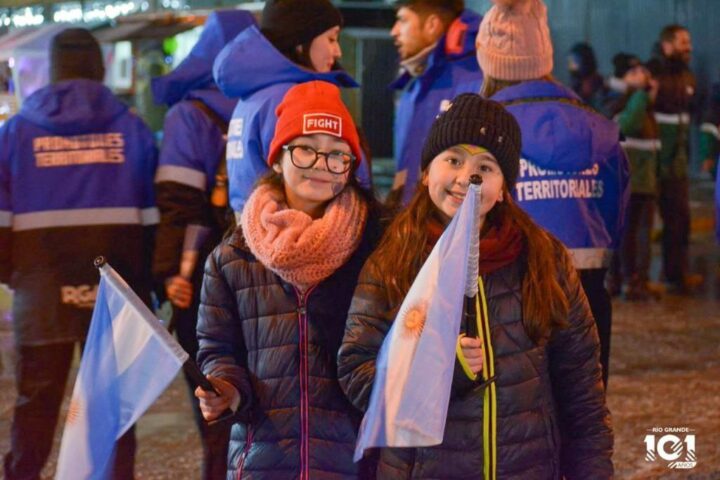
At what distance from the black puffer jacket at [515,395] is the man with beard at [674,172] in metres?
7.63

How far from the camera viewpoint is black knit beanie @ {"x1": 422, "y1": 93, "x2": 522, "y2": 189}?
10.6 feet

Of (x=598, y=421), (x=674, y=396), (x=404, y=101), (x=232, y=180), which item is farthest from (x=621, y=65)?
(x=598, y=421)


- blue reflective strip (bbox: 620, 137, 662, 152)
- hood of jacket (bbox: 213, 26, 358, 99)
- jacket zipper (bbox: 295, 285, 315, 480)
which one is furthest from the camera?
blue reflective strip (bbox: 620, 137, 662, 152)

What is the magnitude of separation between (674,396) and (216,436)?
10.6ft

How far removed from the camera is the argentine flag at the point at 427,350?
290 centimetres

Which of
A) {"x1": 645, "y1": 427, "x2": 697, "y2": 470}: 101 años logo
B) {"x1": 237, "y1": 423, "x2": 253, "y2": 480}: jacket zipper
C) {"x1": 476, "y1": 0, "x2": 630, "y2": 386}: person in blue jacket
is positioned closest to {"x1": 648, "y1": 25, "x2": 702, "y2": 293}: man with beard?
{"x1": 645, "y1": 427, "x2": 697, "y2": 470}: 101 años logo

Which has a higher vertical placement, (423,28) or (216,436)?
(423,28)

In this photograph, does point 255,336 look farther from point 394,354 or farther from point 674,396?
point 674,396

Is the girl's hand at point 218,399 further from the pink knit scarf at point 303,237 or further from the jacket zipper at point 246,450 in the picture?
the pink knit scarf at point 303,237

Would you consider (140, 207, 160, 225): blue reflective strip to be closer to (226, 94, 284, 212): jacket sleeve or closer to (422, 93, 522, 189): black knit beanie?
(226, 94, 284, 212): jacket sleeve

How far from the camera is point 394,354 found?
296 centimetres

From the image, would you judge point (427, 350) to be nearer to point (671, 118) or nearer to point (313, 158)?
point (313, 158)

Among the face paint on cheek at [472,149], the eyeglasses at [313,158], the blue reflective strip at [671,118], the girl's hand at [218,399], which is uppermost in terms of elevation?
the face paint on cheek at [472,149]

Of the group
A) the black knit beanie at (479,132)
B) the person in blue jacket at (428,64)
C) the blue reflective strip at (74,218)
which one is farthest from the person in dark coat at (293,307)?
the person in blue jacket at (428,64)
